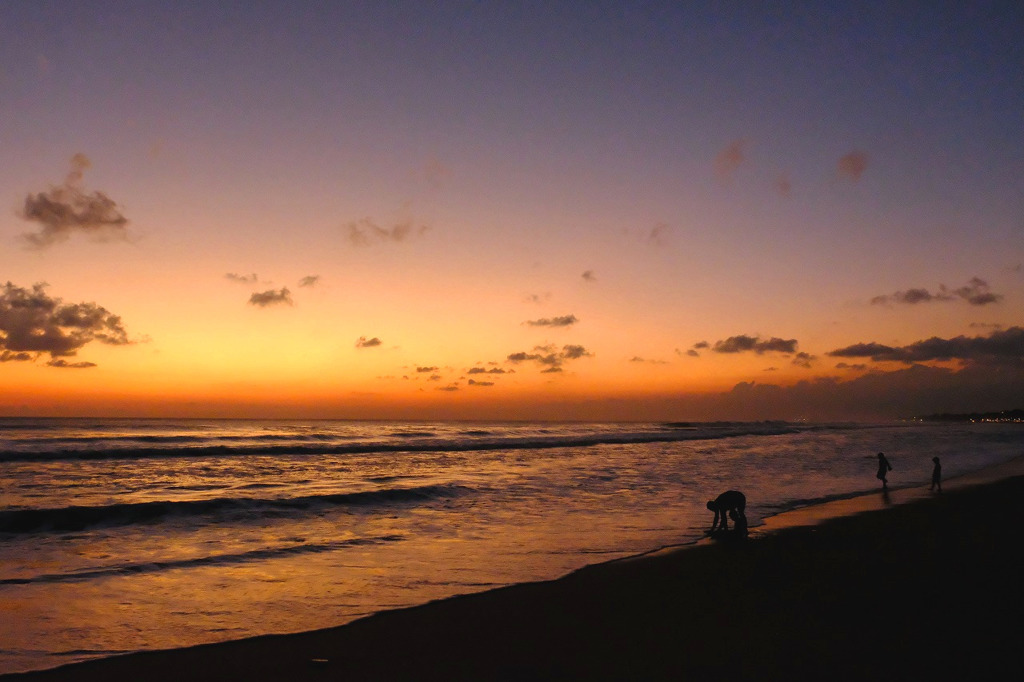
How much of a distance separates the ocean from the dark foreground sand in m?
0.69

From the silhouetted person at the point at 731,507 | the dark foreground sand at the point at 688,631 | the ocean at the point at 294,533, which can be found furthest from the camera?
the silhouetted person at the point at 731,507

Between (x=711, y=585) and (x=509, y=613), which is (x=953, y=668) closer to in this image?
(x=711, y=585)

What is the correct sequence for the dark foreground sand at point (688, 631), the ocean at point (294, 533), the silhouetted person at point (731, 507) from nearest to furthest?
the dark foreground sand at point (688, 631), the ocean at point (294, 533), the silhouetted person at point (731, 507)

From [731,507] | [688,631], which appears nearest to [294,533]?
[731,507]

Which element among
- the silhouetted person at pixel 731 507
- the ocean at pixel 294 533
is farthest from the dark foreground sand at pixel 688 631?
the silhouetted person at pixel 731 507

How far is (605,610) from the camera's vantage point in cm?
883

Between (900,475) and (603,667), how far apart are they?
29.8 metres

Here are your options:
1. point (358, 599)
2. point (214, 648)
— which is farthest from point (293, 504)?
point (214, 648)

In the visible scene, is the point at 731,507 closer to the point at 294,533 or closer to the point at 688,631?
the point at 688,631

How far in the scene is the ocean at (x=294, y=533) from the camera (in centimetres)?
865

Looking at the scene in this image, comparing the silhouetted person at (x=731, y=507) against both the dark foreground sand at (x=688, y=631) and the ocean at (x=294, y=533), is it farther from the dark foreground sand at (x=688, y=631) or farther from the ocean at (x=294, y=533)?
the dark foreground sand at (x=688, y=631)

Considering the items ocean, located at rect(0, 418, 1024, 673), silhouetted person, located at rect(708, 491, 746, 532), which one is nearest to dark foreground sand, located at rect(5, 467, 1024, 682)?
ocean, located at rect(0, 418, 1024, 673)

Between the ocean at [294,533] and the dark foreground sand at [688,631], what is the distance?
69cm

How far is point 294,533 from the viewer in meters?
15.4
